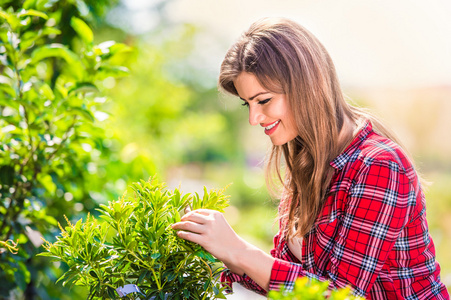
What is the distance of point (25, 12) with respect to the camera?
1.09 meters

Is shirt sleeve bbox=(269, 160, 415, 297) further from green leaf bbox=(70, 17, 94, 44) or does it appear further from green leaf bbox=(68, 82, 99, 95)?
green leaf bbox=(70, 17, 94, 44)

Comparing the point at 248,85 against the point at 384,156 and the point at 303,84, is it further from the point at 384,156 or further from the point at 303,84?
the point at 384,156

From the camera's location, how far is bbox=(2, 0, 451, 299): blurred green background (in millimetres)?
1666

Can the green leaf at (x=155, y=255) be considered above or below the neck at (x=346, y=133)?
below

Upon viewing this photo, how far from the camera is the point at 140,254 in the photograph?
722mm

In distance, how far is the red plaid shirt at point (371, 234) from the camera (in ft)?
2.68

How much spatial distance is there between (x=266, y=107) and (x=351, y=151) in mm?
211

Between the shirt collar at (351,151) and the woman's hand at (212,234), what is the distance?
0.30 metres

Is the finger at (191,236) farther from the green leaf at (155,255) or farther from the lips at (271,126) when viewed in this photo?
the lips at (271,126)

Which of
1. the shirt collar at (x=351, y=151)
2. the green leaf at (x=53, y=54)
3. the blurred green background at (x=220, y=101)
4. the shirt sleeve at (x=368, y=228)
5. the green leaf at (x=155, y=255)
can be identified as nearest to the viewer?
the green leaf at (x=155, y=255)

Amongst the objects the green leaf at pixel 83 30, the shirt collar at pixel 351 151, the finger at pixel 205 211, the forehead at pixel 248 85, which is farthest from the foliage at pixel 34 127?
the shirt collar at pixel 351 151

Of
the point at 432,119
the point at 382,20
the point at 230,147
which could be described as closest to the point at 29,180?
the point at 432,119

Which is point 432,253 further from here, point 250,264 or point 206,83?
point 206,83

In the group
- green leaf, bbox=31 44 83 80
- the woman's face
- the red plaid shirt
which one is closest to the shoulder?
the red plaid shirt
